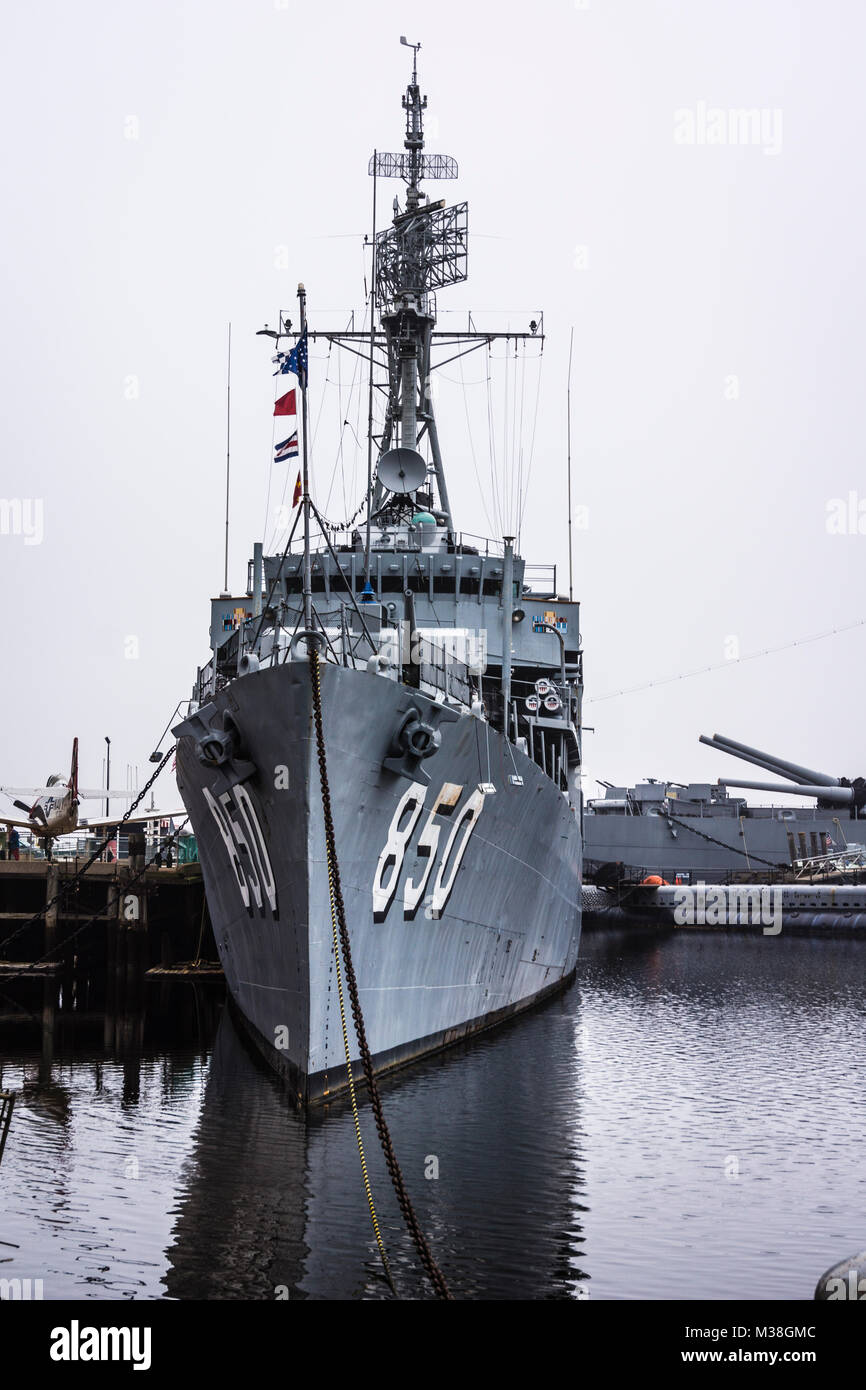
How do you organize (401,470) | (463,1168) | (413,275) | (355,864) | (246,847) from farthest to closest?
1. (413,275)
2. (401,470)
3. (246,847)
4. (355,864)
5. (463,1168)

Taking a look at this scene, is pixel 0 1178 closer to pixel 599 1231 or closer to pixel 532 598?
pixel 599 1231

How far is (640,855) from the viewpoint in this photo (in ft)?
178

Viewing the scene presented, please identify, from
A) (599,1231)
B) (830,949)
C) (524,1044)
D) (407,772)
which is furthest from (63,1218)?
(830,949)

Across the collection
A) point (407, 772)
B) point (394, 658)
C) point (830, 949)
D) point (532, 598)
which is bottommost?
point (830, 949)

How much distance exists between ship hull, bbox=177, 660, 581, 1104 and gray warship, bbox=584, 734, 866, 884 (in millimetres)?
36431

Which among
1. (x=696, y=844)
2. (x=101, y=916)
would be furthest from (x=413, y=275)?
(x=696, y=844)

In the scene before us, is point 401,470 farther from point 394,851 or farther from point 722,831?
point 722,831

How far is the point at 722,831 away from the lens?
5503 centimetres

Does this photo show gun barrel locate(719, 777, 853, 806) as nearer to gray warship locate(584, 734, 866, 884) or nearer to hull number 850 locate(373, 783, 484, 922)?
gray warship locate(584, 734, 866, 884)

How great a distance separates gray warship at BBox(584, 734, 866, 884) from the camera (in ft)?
178

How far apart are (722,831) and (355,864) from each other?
146ft

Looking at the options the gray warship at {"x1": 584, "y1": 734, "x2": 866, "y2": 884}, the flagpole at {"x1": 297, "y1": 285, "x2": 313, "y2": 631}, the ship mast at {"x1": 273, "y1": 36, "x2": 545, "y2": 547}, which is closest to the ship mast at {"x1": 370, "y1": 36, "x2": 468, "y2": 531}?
the ship mast at {"x1": 273, "y1": 36, "x2": 545, "y2": 547}
